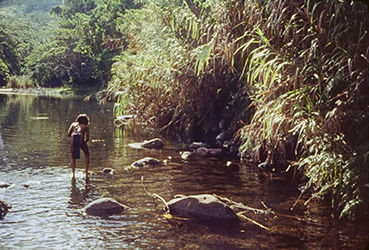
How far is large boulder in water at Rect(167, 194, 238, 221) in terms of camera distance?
7.19 meters

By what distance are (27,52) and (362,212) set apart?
64613mm

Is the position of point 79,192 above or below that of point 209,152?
below

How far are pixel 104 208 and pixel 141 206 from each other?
64 cm

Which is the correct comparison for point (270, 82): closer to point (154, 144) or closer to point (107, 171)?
point (107, 171)

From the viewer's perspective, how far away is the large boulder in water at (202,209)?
719 cm

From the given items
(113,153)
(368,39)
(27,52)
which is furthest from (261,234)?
(27,52)

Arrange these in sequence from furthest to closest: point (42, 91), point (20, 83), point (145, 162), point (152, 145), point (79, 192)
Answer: point (20, 83) → point (42, 91) → point (152, 145) → point (145, 162) → point (79, 192)

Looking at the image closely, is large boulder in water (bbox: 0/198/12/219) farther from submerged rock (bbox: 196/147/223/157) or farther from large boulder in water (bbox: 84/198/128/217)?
submerged rock (bbox: 196/147/223/157)

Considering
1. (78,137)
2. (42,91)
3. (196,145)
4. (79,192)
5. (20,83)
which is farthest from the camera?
(20,83)

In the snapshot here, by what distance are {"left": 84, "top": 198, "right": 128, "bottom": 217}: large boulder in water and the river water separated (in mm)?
162

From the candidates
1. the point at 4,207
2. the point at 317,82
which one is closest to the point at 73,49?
the point at 4,207

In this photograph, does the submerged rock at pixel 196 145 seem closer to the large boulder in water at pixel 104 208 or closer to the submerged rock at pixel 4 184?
the submerged rock at pixel 4 184

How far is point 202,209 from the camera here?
7.29 meters

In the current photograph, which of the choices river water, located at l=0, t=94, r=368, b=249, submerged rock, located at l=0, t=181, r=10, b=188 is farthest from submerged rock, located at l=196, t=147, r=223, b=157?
submerged rock, located at l=0, t=181, r=10, b=188
